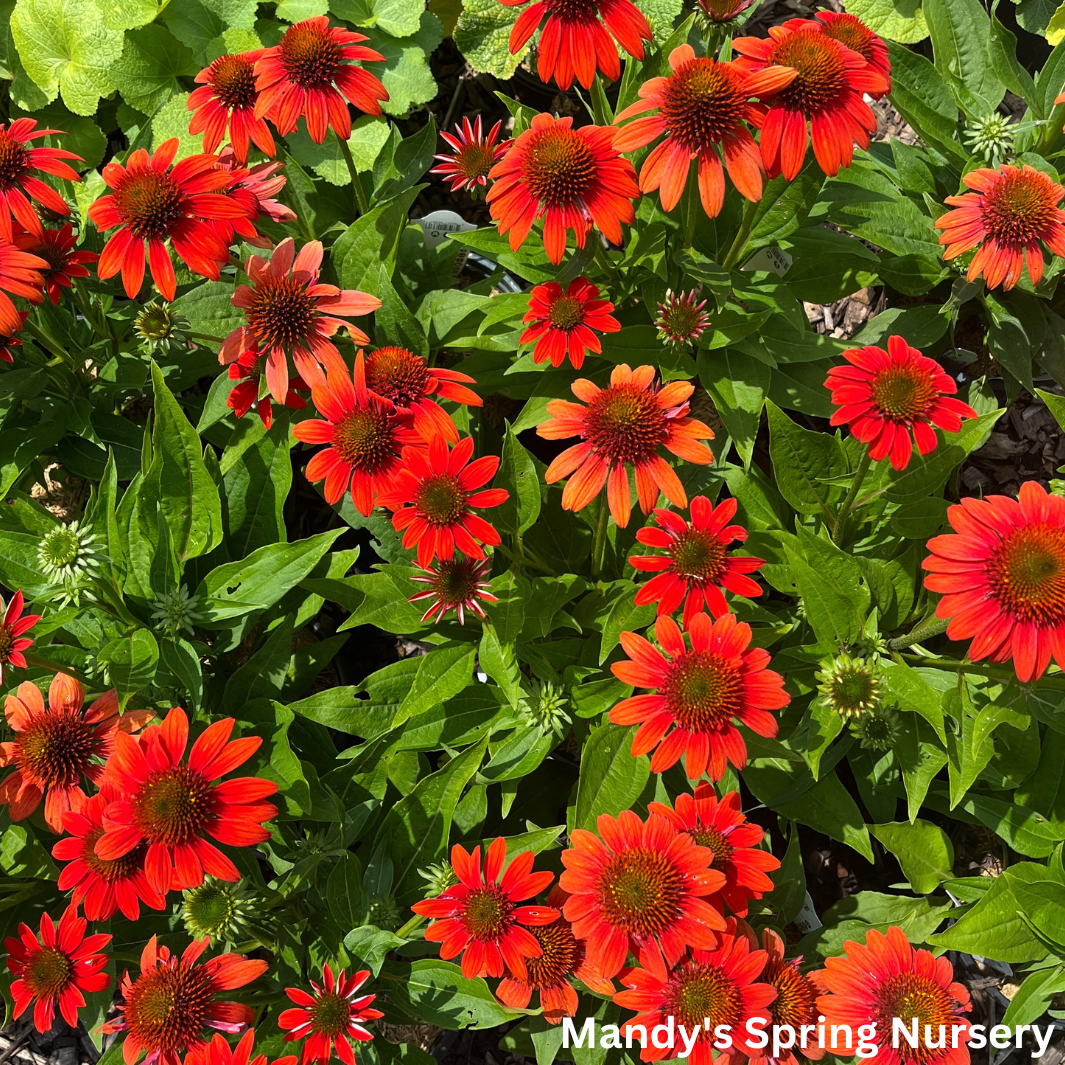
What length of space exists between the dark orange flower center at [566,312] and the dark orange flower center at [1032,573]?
882 millimetres

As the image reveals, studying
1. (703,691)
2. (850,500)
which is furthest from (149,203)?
(850,500)

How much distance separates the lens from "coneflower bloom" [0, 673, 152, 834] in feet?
4.94

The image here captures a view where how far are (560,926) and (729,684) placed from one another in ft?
1.93

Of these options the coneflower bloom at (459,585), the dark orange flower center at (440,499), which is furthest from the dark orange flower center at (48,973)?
the dark orange flower center at (440,499)

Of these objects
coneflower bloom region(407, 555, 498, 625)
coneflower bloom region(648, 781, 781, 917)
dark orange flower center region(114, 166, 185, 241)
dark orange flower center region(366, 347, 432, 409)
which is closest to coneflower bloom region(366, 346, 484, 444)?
dark orange flower center region(366, 347, 432, 409)

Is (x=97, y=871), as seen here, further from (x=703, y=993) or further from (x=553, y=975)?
(x=703, y=993)

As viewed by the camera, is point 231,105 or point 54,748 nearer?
point 54,748

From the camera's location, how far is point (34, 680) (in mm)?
1729

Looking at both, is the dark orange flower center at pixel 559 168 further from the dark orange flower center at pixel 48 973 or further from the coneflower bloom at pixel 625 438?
the dark orange flower center at pixel 48 973

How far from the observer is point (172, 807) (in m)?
1.35

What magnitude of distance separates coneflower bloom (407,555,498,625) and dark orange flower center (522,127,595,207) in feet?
2.27

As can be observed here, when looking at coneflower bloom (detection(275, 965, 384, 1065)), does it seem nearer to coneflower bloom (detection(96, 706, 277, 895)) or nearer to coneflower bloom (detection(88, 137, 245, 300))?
coneflower bloom (detection(96, 706, 277, 895))

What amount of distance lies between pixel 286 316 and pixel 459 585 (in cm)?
63

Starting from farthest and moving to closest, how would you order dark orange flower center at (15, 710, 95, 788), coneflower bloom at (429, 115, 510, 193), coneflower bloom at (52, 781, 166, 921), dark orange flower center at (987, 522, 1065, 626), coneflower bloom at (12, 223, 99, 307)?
coneflower bloom at (429, 115, 510, 193)
coneflower bloom at (12, 223, 99, 307)
dark orange flower center at (15, 710, 95, 788)
coneflower bloom at (52, 781, 166, 921)
dark orange flower center at (987, 522, 1065, 626)
